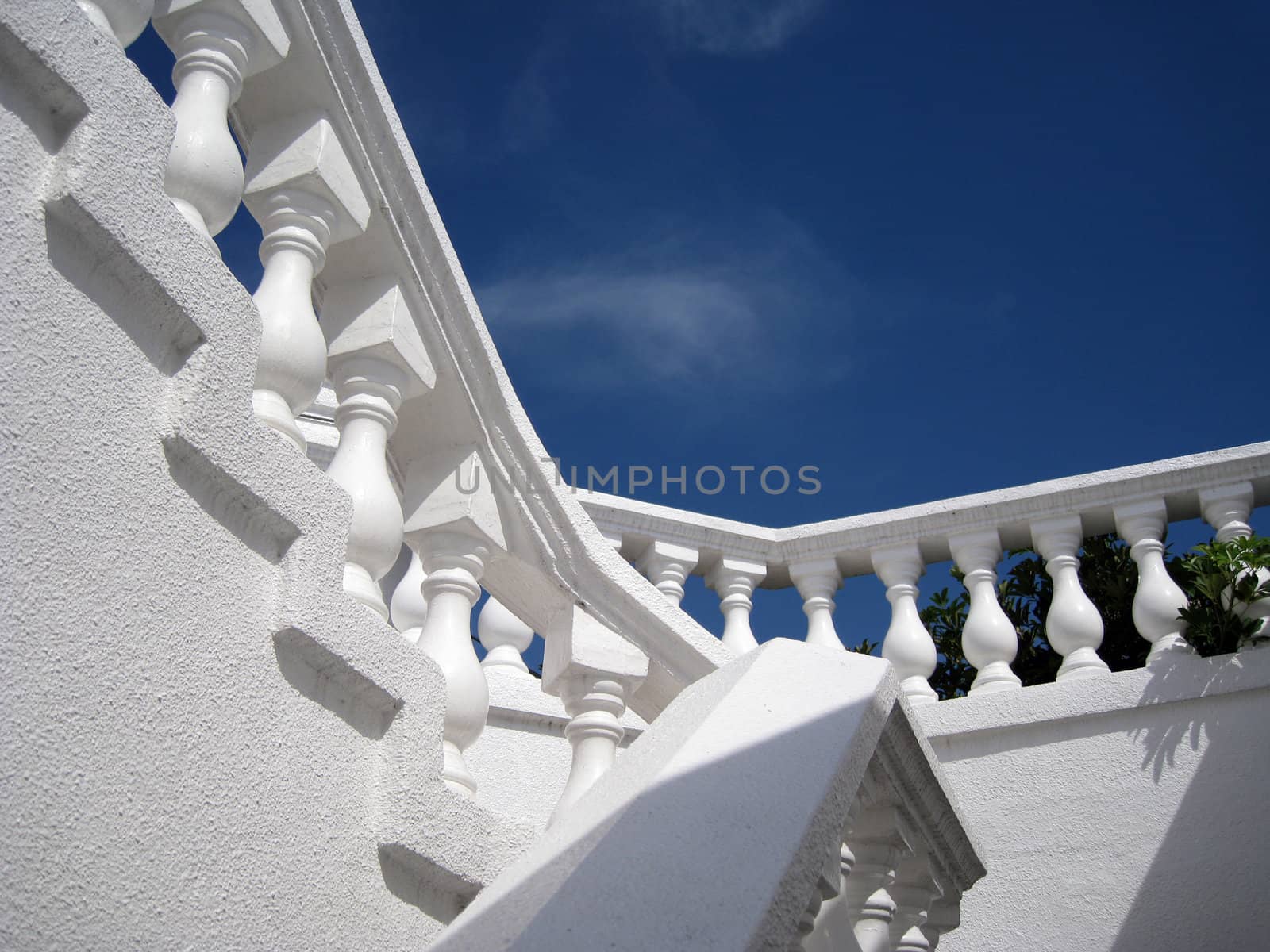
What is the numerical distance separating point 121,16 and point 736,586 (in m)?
3.11

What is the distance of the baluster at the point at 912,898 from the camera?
85.0 inches

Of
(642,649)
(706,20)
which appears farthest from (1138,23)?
(642,649)

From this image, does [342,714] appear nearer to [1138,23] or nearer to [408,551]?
[408,551]

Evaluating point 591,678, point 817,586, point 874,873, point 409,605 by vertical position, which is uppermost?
point 817,586

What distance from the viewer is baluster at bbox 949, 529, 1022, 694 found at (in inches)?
160

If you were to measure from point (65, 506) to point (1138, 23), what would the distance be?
8.37 meters

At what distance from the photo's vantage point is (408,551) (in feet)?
13.4

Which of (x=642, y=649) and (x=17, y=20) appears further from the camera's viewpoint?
(x=642, y=649)

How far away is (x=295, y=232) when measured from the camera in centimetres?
207

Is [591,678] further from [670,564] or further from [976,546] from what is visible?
[976,546]

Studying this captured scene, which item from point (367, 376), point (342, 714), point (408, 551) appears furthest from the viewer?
point (408, 551)

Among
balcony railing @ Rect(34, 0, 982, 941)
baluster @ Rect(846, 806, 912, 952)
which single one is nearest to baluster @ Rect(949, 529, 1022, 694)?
balcony railing @ Rect(34, 0, 982, 941)

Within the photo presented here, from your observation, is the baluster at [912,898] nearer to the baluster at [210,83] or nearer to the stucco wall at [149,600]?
the stucco wall at [149,600]

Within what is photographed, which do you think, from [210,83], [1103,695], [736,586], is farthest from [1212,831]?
[210,83]
